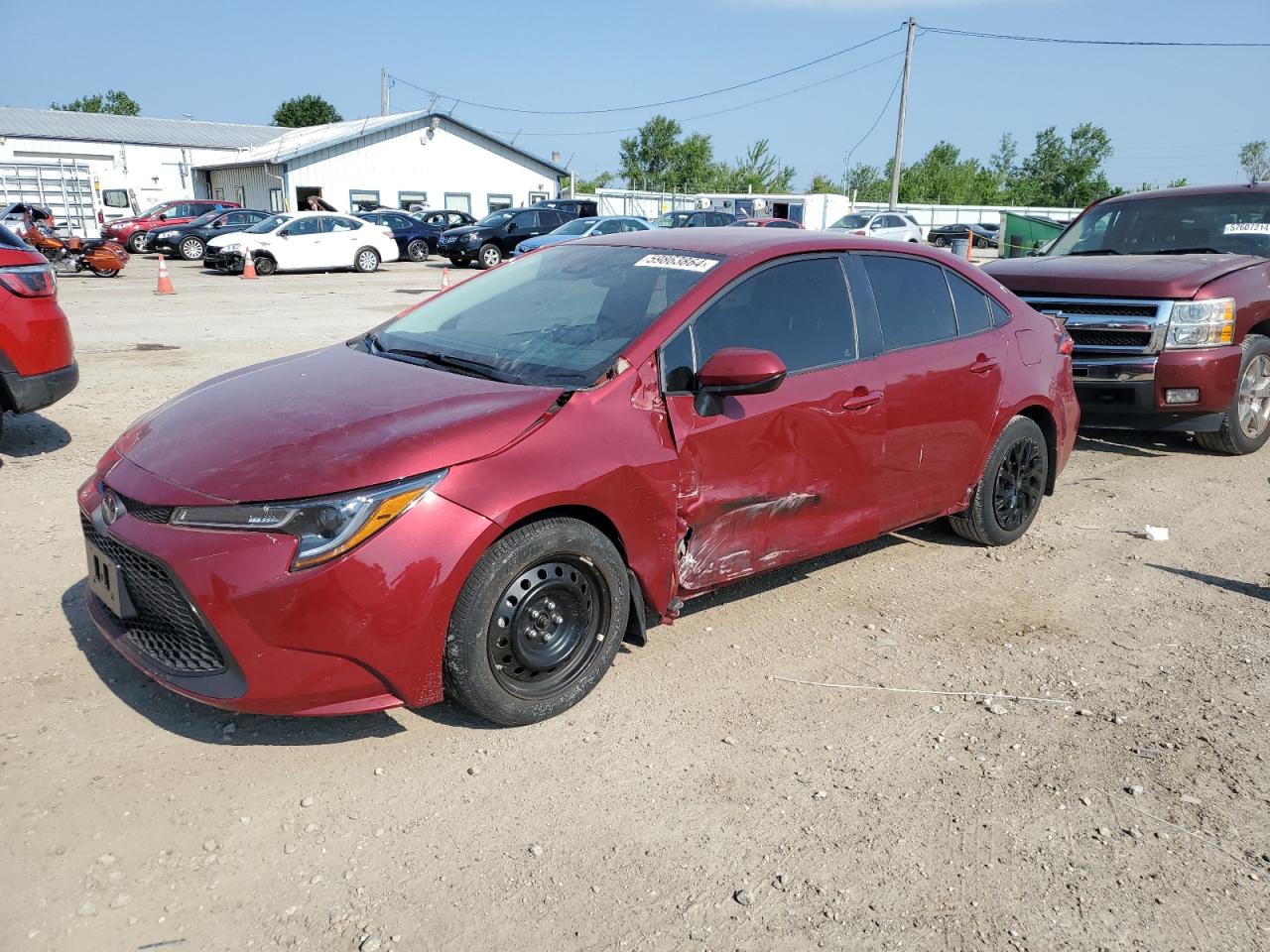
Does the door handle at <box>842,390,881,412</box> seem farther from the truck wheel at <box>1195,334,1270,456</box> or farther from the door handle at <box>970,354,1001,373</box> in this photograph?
the truck wheel at <box>1195,334,1270,456</box>

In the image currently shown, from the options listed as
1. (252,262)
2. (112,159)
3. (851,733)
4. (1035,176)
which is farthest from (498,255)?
(1035,176)

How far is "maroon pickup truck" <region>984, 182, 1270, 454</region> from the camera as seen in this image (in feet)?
23.3

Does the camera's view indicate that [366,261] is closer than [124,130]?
Yes

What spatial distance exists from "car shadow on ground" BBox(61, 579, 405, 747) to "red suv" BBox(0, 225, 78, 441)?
3076mm

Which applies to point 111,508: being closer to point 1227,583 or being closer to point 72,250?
point 1227,583

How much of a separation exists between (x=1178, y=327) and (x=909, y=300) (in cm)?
351

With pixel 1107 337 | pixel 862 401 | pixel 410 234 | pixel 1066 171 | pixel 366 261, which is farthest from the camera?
pixel 1066 171

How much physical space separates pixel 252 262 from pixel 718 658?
21751 millimetres

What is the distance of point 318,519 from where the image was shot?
9.59 ft

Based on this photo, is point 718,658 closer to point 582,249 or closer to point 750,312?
point 750,312

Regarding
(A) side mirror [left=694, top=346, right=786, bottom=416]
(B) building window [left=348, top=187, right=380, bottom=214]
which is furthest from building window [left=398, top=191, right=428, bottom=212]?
(A) side mirror [left=694, top=346, right=786, bottom=416]

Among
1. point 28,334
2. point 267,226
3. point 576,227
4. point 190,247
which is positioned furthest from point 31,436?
point 190,247

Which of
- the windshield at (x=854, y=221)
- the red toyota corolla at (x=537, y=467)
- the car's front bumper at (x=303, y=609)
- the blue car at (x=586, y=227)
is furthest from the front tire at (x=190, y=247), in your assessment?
the car's front bumper at (x=303, y=609)

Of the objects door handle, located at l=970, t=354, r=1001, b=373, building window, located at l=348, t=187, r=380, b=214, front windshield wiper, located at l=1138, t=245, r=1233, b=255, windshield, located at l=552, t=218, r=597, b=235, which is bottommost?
door handle, located at l=970, t=354, r=1001, b=373
